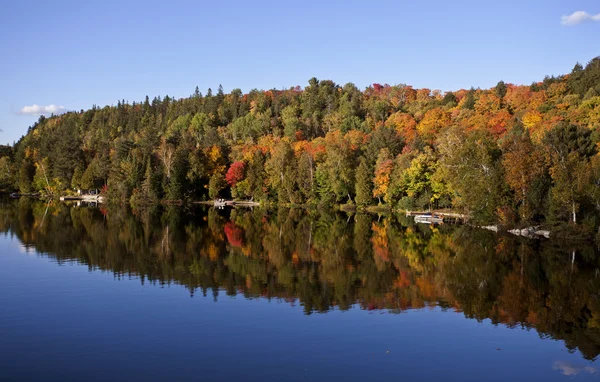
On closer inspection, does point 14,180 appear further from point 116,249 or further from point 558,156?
point 558,156

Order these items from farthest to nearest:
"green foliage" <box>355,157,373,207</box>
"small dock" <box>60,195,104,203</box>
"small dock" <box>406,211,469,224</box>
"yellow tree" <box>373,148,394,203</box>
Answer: "small dock" <box>60,195,104,203</box> < "green foliage" <box>355,157,373,207</box> < "yellow tree" <box>373,148,394,203</box> < "small dock" <box>406,211,469,224</box>

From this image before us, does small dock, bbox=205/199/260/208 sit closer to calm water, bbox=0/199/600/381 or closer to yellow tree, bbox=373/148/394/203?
yellow tree, bbox=373/148/394/203

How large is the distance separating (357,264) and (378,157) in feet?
146

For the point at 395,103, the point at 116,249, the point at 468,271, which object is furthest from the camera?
the point at 395,103

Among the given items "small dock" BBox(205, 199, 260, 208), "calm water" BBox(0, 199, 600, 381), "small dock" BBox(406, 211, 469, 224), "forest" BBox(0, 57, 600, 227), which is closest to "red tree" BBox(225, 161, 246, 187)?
"forest" BBox(0, 57, 600, 227)

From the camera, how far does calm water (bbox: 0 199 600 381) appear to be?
16359mm

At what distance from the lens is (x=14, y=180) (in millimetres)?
111375

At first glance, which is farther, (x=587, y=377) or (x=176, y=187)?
(x=176, y=187)

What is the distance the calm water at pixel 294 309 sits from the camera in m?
16.4

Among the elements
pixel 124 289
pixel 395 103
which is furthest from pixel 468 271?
pixel 395 103

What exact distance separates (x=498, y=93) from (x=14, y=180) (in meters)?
93.8

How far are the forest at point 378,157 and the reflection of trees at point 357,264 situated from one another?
17.3ft

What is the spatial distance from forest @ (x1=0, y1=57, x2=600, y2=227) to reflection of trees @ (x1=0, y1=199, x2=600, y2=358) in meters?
5.27

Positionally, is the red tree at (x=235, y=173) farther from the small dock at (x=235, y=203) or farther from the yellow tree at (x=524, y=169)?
the yellow tree at (x=524, y=169)
